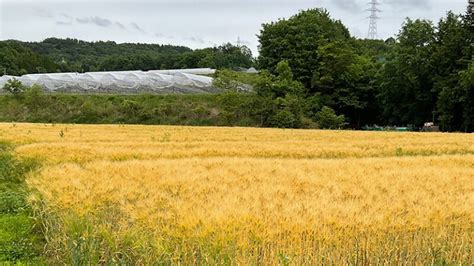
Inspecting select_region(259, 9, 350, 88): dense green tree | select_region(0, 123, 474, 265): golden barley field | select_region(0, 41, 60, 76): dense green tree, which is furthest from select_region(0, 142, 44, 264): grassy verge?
select_region(0, 41, 60, 76): dense green tree

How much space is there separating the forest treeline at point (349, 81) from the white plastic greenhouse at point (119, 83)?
6221mm

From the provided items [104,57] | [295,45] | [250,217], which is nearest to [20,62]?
[104,57]

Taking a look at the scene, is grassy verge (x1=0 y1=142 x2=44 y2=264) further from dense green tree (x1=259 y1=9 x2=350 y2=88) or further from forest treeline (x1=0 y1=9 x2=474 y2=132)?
dense green tree (x1=259 y1=9 x2=350 y2=88)

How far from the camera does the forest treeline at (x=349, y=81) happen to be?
193 feet

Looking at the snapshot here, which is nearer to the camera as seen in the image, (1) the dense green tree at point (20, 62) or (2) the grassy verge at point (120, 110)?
(2) the grassy verge at point (120, 110)

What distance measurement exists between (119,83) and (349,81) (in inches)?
1221

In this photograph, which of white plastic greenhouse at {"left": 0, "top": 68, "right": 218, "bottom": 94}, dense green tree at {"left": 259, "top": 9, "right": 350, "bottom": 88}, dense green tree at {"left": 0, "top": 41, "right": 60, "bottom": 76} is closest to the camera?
white plastic greenhouse at {"left": 0, "top": 68, "right": 218, "bottom": 94}

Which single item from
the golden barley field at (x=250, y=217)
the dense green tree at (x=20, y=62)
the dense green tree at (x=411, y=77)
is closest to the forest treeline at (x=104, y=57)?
the dense green tree at (x=20, y=62)

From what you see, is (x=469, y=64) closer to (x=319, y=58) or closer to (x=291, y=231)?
(x=319, y=58)

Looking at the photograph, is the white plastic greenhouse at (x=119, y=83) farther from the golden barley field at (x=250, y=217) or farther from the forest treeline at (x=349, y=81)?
the golden barley field at (x=250, y=217)

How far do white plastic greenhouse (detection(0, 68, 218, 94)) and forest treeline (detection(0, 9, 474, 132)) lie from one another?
6221 mm

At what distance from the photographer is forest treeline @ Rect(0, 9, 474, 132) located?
58.8 m

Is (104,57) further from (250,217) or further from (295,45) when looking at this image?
(250,217)

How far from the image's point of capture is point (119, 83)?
66.4 m
